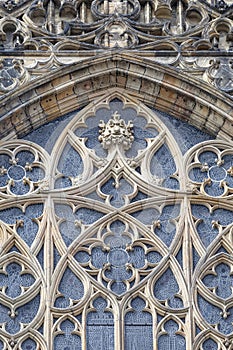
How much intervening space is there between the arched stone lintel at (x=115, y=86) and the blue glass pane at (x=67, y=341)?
3.28 meters

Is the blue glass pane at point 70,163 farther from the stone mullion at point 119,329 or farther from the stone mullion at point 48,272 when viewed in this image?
the stone mullion at point 119,329

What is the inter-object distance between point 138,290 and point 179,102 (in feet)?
10.4

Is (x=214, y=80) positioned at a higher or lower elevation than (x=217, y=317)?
higher

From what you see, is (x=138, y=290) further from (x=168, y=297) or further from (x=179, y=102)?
(x=179, y=102)

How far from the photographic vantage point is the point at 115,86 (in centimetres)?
3077

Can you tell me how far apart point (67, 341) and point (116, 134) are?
11.3 feet

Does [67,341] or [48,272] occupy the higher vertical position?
[48,272]

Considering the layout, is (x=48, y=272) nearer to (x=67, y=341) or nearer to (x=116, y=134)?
(x=67, y=341)

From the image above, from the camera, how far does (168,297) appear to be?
29.1m

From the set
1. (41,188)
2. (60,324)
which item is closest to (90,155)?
(41,188)

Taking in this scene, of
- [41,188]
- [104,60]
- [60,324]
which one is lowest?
[60,324]

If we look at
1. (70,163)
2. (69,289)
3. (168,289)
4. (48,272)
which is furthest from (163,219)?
(48,272)

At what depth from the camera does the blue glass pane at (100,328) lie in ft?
94.3

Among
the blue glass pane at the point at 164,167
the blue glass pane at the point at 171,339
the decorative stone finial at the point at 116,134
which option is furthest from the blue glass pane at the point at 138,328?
the decorative stone finial at the point at 116,134
